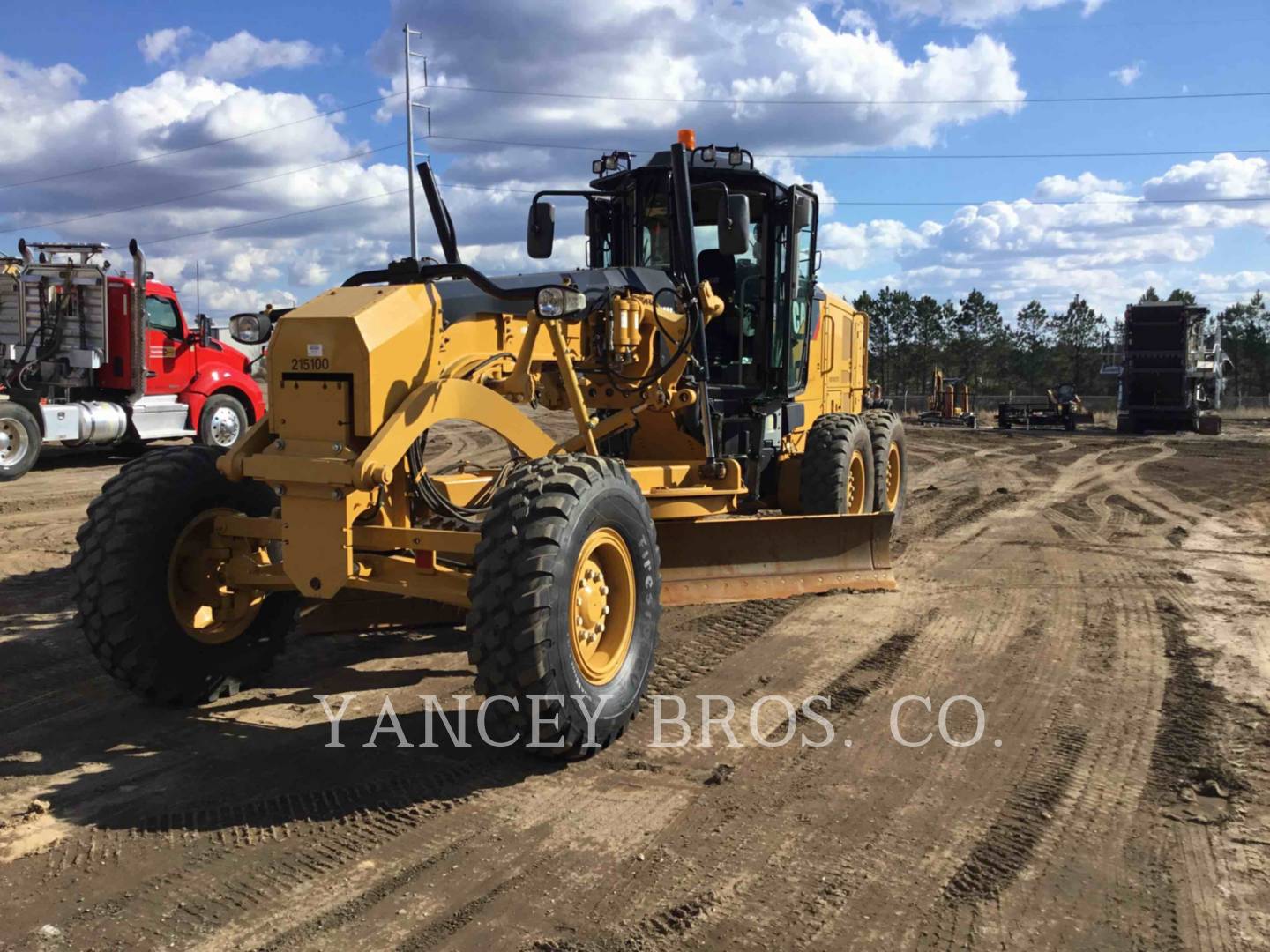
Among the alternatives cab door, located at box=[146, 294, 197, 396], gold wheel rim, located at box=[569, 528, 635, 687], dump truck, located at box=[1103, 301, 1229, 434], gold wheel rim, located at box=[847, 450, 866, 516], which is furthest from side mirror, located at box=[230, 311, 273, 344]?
dump truck, located at box=[1103, 301, 1229, 434]

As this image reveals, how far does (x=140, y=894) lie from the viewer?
3344 mm

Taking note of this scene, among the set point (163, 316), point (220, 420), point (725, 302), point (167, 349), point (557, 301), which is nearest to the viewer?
point (557, 301)

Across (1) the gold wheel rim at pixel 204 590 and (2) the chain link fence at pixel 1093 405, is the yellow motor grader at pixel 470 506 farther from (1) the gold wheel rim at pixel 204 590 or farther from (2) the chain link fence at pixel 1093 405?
(2) the chain link fence at pixel 1093 405

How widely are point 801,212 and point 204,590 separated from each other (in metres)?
5.00

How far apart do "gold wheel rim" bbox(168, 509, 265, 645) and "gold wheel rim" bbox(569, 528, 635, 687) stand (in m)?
1.81

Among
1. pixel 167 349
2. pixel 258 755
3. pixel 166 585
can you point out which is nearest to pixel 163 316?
pixel 167 349

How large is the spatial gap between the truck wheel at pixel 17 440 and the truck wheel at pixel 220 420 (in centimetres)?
257

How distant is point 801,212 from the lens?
313 inches

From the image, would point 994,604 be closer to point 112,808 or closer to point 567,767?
point 567,767

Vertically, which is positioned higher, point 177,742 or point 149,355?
point 149,355

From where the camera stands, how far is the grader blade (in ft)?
22.5

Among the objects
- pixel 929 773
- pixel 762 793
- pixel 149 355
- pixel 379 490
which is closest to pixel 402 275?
pixel 379 490

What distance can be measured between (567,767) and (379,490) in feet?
4.98

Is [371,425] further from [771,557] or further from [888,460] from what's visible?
[888,460]
